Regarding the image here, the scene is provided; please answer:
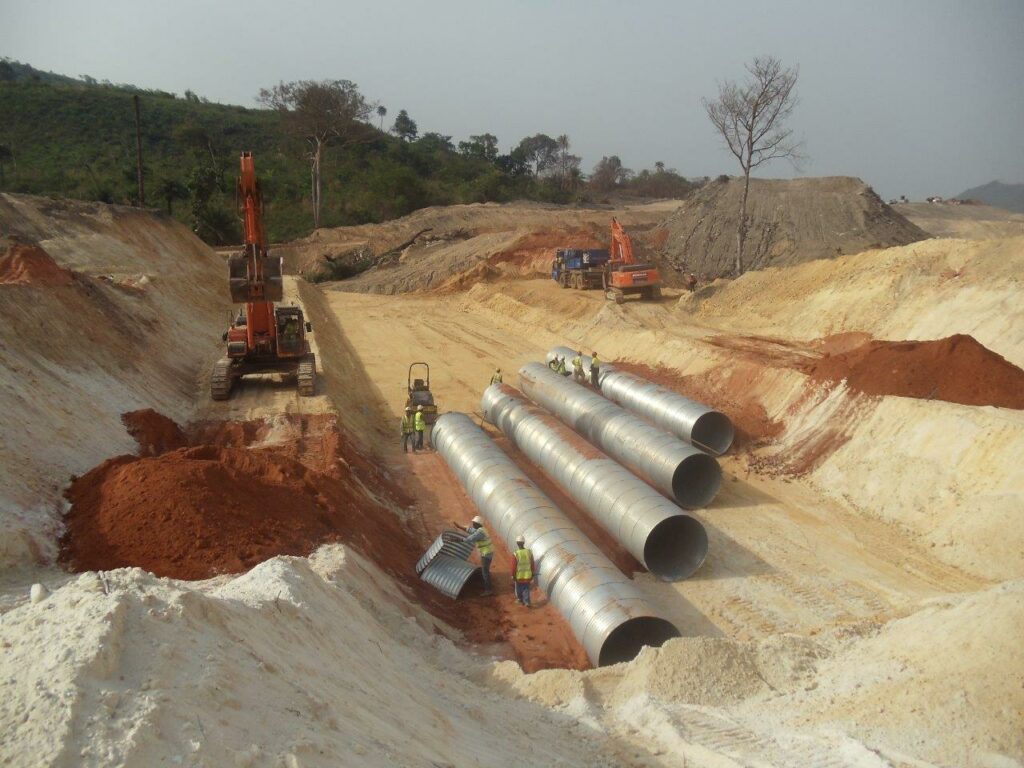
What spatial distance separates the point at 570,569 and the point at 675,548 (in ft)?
10.0

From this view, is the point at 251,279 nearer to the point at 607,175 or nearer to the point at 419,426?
the point at 419,426

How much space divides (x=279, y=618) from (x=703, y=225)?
44.4m

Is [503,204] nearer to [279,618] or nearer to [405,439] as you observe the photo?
[405,439]

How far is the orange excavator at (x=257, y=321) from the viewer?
1866 centimetres

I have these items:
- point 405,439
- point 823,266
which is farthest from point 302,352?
point 823,266

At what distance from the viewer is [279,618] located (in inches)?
292

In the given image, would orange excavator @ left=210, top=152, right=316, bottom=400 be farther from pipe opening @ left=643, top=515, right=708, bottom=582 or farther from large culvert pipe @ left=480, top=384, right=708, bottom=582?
pipe opening @ left=643, top=515, right=708, bottom=582

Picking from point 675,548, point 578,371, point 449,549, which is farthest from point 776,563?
point 578,371

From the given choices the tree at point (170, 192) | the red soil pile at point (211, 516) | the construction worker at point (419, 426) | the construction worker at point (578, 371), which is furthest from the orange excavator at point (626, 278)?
the tree at point (170, 192)

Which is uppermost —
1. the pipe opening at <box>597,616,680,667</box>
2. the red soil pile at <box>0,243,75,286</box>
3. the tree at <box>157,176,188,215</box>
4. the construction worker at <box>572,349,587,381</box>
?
the tree at <box>157,176,188,215</box>

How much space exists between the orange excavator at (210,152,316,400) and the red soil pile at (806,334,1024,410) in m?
14.3

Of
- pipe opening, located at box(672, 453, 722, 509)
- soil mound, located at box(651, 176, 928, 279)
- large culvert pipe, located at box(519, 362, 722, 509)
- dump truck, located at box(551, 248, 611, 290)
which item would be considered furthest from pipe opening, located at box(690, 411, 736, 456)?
soil mound, located at box(651, 176, 928, 279)

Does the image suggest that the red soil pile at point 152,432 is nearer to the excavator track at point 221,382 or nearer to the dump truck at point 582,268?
the excavator track at point 221,382

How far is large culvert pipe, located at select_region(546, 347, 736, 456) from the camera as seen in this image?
59.0ft
